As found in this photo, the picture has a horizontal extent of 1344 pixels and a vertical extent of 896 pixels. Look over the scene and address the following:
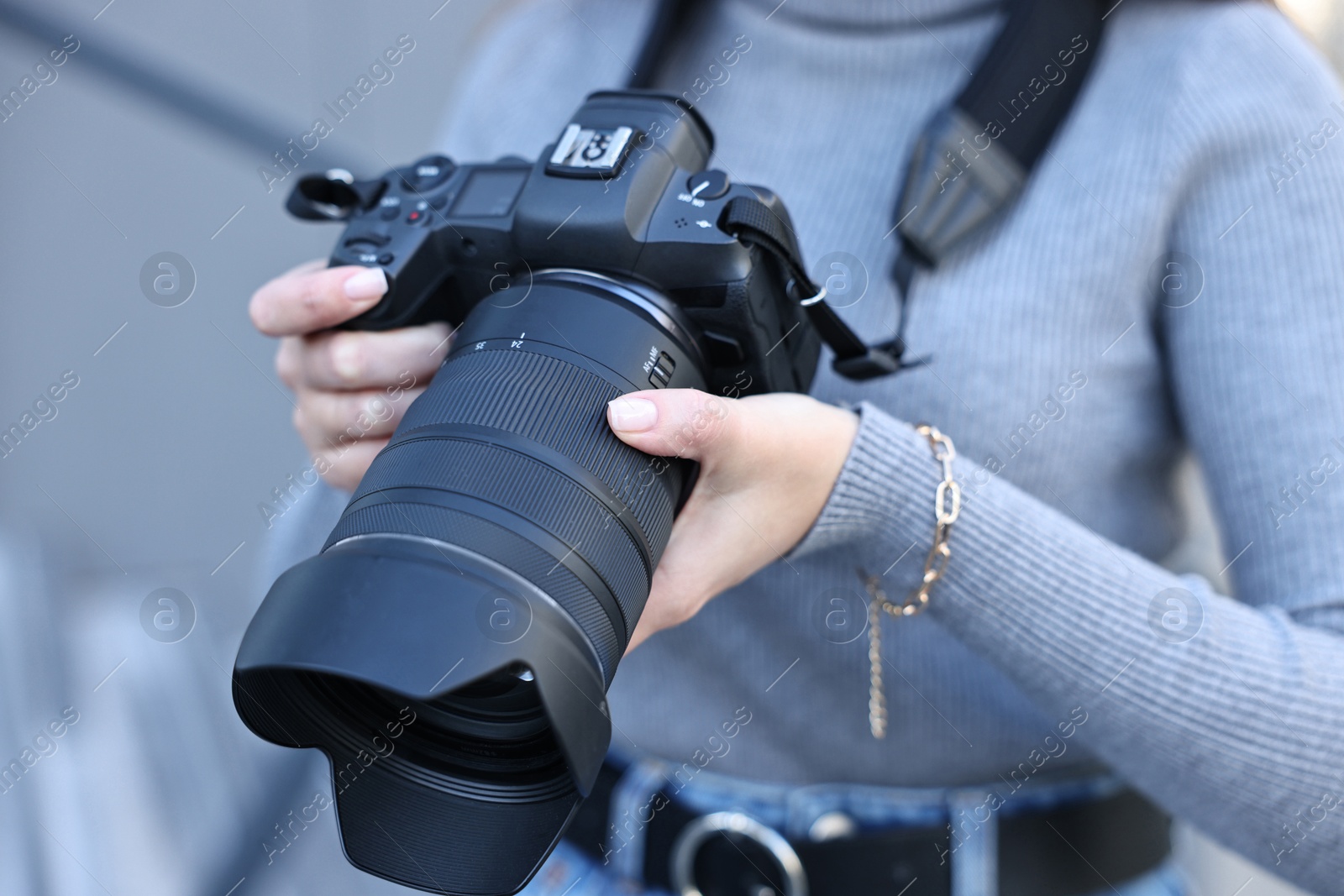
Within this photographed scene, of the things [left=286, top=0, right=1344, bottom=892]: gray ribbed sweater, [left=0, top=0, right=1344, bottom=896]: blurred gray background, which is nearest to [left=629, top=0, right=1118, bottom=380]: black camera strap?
[left=286, top=0, right=1344, bottom=892]: gray ribbed sweater

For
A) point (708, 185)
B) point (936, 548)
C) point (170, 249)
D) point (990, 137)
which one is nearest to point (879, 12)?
point (990, 137)

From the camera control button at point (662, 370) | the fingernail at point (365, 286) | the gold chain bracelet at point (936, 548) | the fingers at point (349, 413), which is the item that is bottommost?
the gold chain bracelet at point (936, 548)

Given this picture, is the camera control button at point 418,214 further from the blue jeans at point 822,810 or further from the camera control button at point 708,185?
the blue jeans at point 822,810

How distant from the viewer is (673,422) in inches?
16.6

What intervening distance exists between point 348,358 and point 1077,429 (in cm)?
44

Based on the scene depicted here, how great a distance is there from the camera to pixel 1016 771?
669 millimetres

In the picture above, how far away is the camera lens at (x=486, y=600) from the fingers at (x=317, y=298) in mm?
85

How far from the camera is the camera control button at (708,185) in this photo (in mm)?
500

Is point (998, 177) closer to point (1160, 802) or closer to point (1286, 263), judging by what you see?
point (1286, 263)

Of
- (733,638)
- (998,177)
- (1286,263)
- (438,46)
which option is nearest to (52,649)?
(438,46)

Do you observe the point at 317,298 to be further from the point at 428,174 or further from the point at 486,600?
the point at 486,600

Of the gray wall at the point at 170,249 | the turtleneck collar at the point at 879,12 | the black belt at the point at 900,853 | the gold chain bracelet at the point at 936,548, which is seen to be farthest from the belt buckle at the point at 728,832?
the gray wall at the point at 170,249

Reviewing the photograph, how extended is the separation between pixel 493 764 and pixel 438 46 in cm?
145

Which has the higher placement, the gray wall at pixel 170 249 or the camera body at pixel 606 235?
the camera body at pixel 606 235
